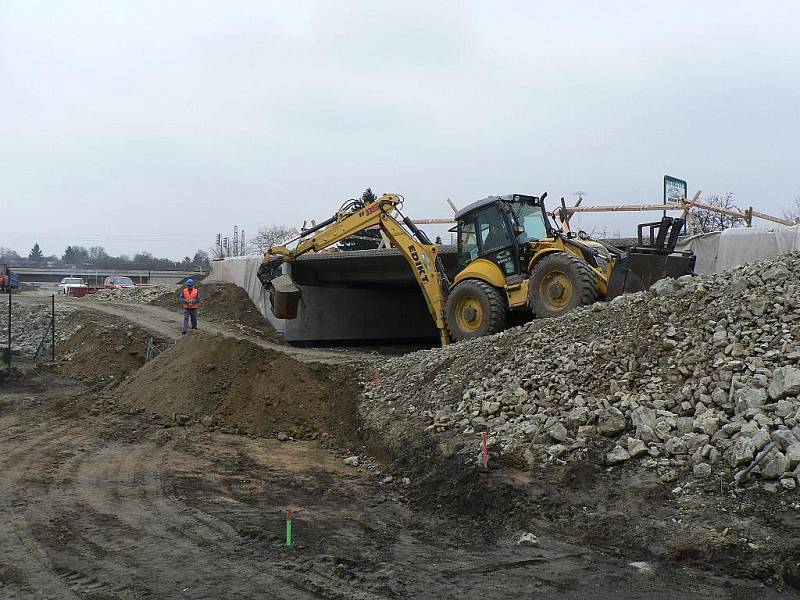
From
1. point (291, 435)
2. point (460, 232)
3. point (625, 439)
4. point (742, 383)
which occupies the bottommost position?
point (291, 435)

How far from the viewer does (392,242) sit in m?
16.1

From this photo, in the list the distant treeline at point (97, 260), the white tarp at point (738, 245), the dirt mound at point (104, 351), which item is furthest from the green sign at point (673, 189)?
the distant treeline at point (97, 260)

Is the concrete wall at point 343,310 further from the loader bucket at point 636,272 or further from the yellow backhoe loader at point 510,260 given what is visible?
the loader bucket at point 636,272

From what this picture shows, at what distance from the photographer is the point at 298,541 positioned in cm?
564

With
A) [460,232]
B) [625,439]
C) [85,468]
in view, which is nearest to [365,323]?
[460,232]

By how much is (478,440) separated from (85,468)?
14.8 feet

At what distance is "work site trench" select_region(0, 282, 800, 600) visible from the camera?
4805 mm

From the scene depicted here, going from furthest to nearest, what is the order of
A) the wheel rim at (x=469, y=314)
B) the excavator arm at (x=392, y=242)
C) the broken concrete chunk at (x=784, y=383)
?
the excavator arm at (x=392, y=242) < the wheel rim at (x=469, y=314) < the broken concrete chunk at (x=784, y=383)

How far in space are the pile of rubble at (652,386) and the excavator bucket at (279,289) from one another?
688 cm

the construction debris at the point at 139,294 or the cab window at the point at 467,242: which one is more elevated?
the cab window at the point at 467,242

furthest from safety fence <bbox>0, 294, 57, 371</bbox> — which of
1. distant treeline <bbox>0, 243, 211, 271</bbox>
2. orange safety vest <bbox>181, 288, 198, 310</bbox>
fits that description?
distant treeline <bbox>0, 243, 211, 271</bbox>

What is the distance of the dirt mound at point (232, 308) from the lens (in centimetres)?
2202

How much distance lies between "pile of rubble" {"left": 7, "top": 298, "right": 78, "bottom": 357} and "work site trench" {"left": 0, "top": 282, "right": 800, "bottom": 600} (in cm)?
983

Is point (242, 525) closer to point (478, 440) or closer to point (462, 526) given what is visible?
point (462, 526)
